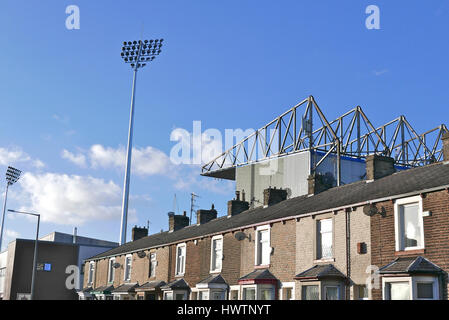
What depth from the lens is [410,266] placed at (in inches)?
741

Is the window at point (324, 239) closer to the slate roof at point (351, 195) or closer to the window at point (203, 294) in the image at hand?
the slate roof at point (351, 195)

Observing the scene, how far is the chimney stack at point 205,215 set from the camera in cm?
3947

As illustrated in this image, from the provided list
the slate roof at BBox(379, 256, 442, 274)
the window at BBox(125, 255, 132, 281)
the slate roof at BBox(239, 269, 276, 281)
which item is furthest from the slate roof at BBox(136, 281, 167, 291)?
the slate roof at BBox(379, 256, 442, 274)

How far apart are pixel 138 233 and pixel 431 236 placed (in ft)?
121

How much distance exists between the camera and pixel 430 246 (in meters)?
19.2

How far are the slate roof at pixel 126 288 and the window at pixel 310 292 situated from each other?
17194mm

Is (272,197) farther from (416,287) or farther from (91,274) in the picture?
(91,274)

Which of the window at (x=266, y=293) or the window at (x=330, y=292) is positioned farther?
the window at (x=266, y=293)

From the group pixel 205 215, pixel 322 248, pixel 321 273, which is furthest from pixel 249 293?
pixel 205 215

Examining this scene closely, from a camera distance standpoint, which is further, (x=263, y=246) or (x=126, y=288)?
(x=126, y=288)

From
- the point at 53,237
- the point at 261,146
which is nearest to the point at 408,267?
the point at 261,146

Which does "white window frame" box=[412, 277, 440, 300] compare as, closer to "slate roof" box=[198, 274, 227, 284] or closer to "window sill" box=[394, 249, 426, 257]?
"window sill" box=[394, 249, 426, 257]

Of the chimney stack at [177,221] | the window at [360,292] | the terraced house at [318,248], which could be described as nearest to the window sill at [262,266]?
the terraced house at [318,248]

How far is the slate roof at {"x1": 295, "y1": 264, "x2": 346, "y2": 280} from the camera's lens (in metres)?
22.4
